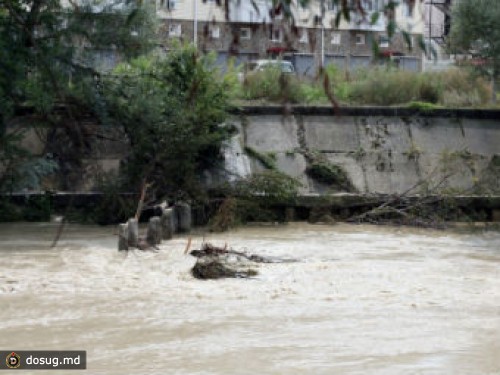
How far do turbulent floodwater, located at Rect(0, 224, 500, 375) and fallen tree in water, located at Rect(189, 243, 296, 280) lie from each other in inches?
8.4

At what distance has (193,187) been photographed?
58.9ft

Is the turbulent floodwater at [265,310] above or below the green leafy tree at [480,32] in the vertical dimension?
below

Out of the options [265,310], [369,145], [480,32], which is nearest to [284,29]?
[265,310]

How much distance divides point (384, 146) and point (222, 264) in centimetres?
1145

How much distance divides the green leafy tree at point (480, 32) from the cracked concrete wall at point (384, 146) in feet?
5.40

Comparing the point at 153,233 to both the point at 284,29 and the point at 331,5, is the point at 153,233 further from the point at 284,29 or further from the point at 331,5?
the point at 284,29

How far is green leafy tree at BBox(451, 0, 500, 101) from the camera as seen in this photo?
21.7 metres

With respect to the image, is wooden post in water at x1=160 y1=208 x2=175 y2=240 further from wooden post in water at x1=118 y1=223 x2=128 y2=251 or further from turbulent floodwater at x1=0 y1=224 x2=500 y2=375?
wooden post in water at x1=118 y1=223 x2=128 y2=251

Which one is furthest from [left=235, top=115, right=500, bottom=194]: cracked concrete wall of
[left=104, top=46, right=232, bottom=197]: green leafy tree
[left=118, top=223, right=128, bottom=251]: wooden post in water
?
[left=118, top=223, right=128, bottom=251]: wooden post in water

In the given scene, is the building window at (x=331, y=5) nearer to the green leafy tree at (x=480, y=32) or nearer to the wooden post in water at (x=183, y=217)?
the wooden post in water at (x=183, y=217)

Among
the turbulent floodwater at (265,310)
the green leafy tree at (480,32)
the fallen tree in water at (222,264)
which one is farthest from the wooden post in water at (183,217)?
the green leafy tree at (480,32)

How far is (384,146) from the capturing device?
22391 millimetres

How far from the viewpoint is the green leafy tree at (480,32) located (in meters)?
21.7

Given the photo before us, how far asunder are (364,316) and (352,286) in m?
1.75
